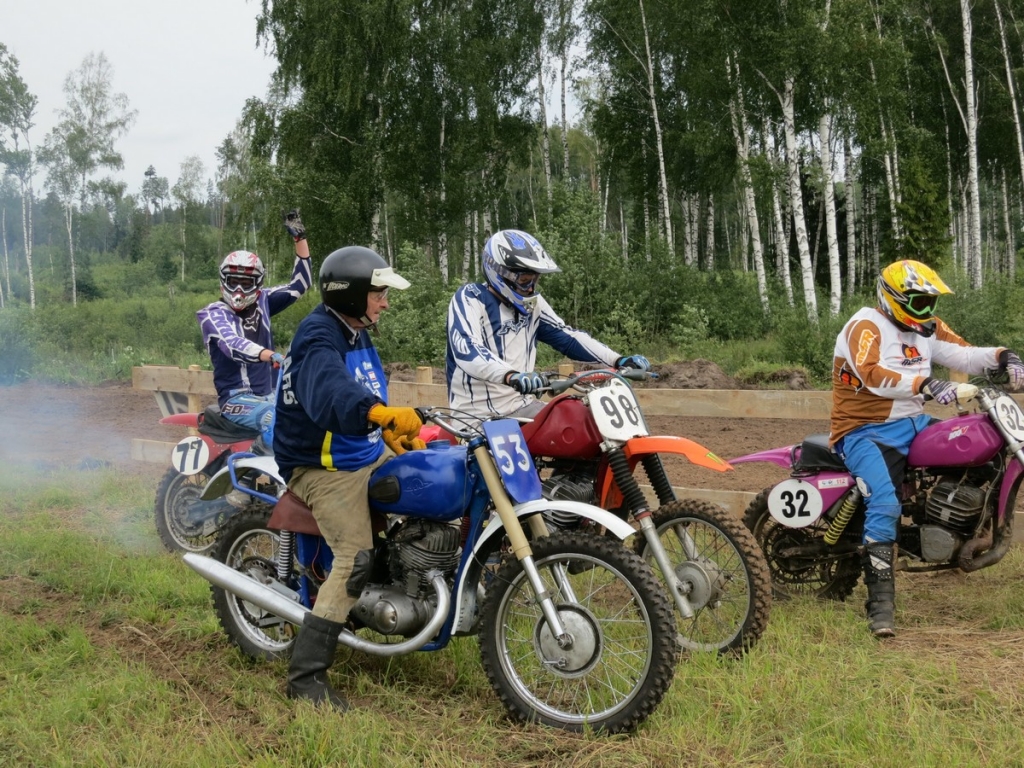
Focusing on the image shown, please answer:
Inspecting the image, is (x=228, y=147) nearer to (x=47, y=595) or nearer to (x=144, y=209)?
(x=144, y=209)

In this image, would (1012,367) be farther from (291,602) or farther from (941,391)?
(291,602)

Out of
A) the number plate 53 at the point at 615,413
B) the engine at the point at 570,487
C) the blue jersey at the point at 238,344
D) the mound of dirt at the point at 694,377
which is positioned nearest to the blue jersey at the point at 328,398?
the engine at the point at 570,487

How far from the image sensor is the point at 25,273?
5925 cm

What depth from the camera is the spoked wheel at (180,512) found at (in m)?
6.98

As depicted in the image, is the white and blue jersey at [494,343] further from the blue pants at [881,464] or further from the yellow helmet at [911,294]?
the yellow helmet at [911,294]

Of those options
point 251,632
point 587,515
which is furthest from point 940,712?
point 251,632

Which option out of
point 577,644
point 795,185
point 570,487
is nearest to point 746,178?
point 795,185

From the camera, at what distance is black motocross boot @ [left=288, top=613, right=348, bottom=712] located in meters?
4.01

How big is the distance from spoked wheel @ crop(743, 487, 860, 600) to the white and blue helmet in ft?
5.92

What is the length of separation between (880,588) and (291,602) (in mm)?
2934

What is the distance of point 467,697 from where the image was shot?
4148 mm

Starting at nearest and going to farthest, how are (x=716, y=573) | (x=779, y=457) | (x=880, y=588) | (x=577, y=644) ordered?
(x=577, y=644) < (x=716, y=573) < (x=880, y=588) < (x=779, y=457)

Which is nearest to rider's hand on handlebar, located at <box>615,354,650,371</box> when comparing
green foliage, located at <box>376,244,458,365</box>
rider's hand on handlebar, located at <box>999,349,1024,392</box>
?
rider's hand on handlebar, located at <box>999,349,1024,392</box>

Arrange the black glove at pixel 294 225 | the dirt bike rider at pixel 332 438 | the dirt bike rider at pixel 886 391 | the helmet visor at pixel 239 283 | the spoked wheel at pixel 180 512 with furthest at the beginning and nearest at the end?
the black glove at pixel 294 225, the helmet visor at pixel 239 283, the spoked wheel at pixel 180 512, the dirt bike rider at pixel 886 391, the dirt bike rider at pixel 332 438
